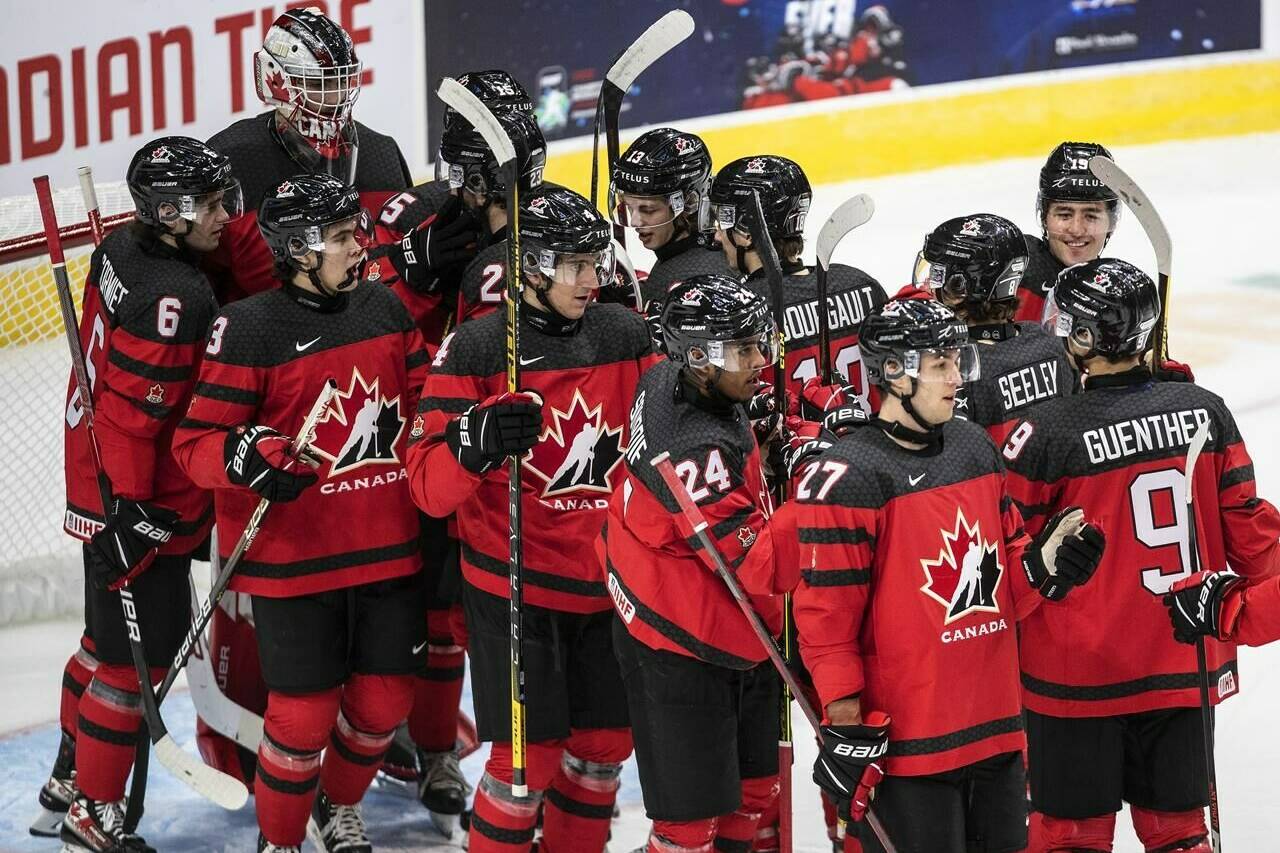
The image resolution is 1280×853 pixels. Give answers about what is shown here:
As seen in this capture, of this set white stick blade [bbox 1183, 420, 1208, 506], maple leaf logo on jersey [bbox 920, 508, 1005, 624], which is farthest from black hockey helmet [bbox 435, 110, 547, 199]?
white stick blade [bbox 1183, 420, 1208, 506]

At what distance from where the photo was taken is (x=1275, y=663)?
16.3 ft

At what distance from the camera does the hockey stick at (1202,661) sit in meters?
3.23

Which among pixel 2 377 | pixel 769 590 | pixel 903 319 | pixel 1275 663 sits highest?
pixel 903 319

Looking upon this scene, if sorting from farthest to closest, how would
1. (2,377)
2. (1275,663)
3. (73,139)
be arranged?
1. (73,139)
2. (2,377)
3. (1275,663)

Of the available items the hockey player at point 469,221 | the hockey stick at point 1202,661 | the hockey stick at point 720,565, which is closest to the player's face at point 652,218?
the hockey player at point 469,221

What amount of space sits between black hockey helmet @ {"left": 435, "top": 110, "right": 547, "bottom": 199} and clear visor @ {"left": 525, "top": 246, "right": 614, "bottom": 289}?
0.44m

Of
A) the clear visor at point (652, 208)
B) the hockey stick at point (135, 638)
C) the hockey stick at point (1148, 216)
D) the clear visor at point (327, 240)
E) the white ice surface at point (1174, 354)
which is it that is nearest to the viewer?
the clear visor at point (327, 240)

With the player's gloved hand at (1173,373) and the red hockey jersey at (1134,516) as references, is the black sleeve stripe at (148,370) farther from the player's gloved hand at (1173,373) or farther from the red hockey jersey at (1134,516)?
the player's gloved hand at (1173,373)

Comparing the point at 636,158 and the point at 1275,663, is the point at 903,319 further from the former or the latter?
the point at 1275,663

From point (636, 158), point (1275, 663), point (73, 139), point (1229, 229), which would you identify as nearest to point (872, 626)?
point (636, 158)

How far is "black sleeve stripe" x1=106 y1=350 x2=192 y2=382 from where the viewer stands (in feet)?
12.9

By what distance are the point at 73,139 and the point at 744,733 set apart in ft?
13.0

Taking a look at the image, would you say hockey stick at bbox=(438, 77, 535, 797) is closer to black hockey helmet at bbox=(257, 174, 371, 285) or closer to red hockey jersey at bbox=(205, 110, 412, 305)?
black hockey helmet at bbox=(257, 174, 371, 285)

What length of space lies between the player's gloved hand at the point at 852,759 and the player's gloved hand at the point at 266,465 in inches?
45.6
